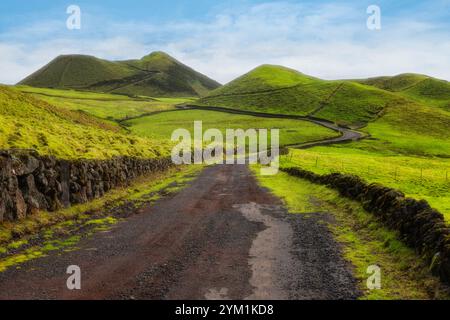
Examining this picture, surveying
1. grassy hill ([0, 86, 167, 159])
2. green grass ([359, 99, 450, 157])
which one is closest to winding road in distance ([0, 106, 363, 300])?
grassy hill ([0, 86, 167, 159])

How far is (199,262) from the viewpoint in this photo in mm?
13875

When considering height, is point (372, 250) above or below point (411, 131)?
below

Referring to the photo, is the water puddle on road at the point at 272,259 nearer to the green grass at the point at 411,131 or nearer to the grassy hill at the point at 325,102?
the green grass at the point at 411,131

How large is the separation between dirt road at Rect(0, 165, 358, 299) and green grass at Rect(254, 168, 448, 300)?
2.11ft

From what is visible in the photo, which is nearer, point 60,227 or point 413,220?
point 413,220

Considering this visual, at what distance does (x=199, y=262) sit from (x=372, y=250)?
6600 mm

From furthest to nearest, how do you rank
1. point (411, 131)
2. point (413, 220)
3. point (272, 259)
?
point (411, 131), point (413, 220), point (272, 259)

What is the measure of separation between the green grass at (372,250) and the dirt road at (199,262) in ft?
2.11

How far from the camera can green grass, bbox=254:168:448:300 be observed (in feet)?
37.8

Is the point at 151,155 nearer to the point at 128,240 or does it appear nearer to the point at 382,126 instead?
the point at 128,240

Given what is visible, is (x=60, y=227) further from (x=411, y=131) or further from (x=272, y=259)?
(x=411, y=131)

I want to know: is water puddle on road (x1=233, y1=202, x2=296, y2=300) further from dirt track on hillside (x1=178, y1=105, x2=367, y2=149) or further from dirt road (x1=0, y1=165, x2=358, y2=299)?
dirt track on hillside (x1=178, y1=105, x2=367, y2=149)

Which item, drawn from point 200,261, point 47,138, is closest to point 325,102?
point 47,138
